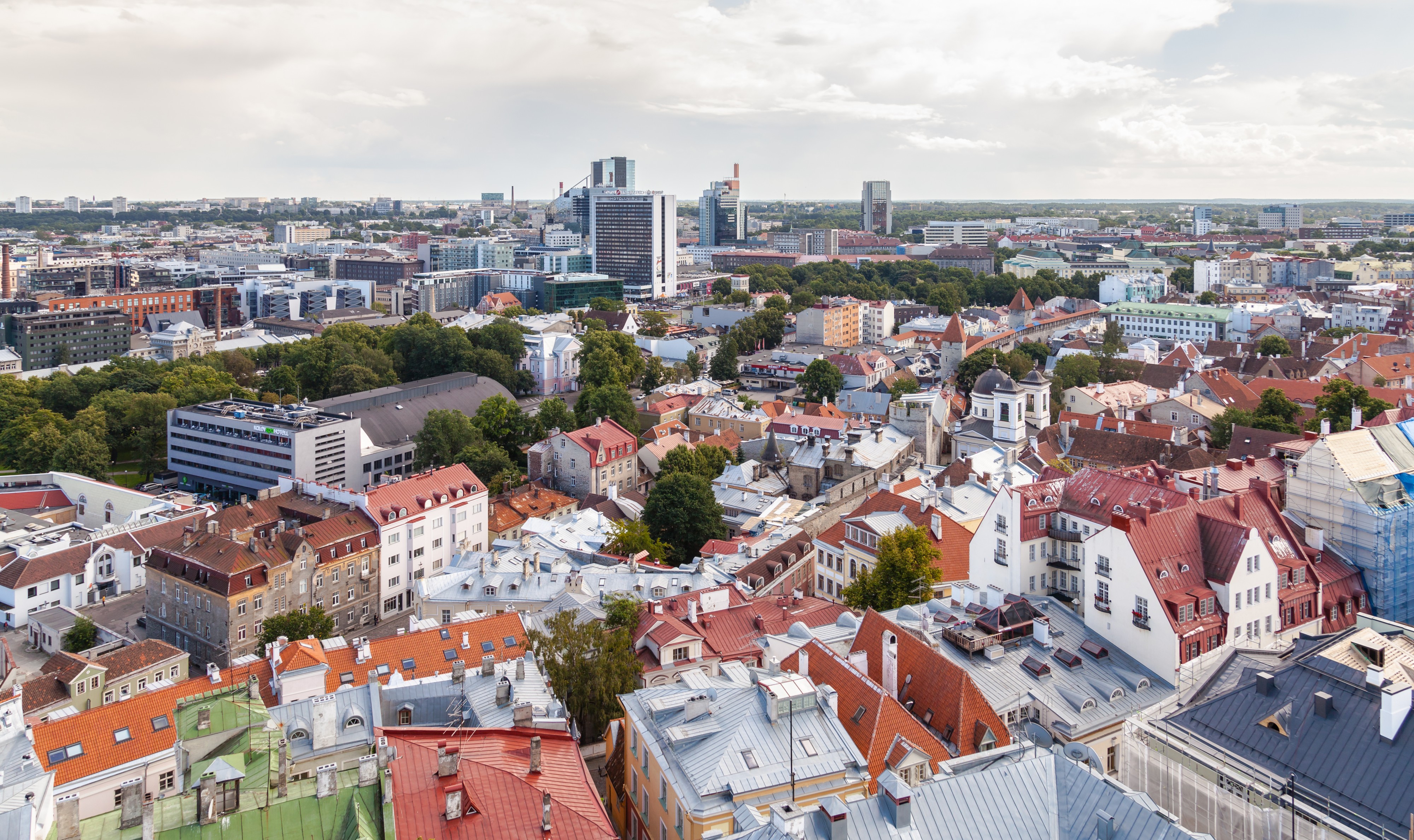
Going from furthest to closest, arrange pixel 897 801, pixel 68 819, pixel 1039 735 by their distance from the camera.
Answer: pixel 1039 735
pixel 68 819
pixel 897 801

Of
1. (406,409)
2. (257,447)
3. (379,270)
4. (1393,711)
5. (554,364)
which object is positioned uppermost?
(379,270)

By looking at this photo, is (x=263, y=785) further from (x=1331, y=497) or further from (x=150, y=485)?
(x=150, y=485)

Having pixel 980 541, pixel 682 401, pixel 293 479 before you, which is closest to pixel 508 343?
pixel 682 401

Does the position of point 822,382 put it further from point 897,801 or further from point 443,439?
point 897,801

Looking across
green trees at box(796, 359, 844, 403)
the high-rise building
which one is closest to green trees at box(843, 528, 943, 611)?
green trees at box(796, 359, 844, 403)

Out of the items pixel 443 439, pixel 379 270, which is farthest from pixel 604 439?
pixel 379 270

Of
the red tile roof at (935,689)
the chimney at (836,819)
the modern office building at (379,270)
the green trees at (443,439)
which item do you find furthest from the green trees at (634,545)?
the modern office building at (379,270)

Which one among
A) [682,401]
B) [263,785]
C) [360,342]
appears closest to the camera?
[263,785]
